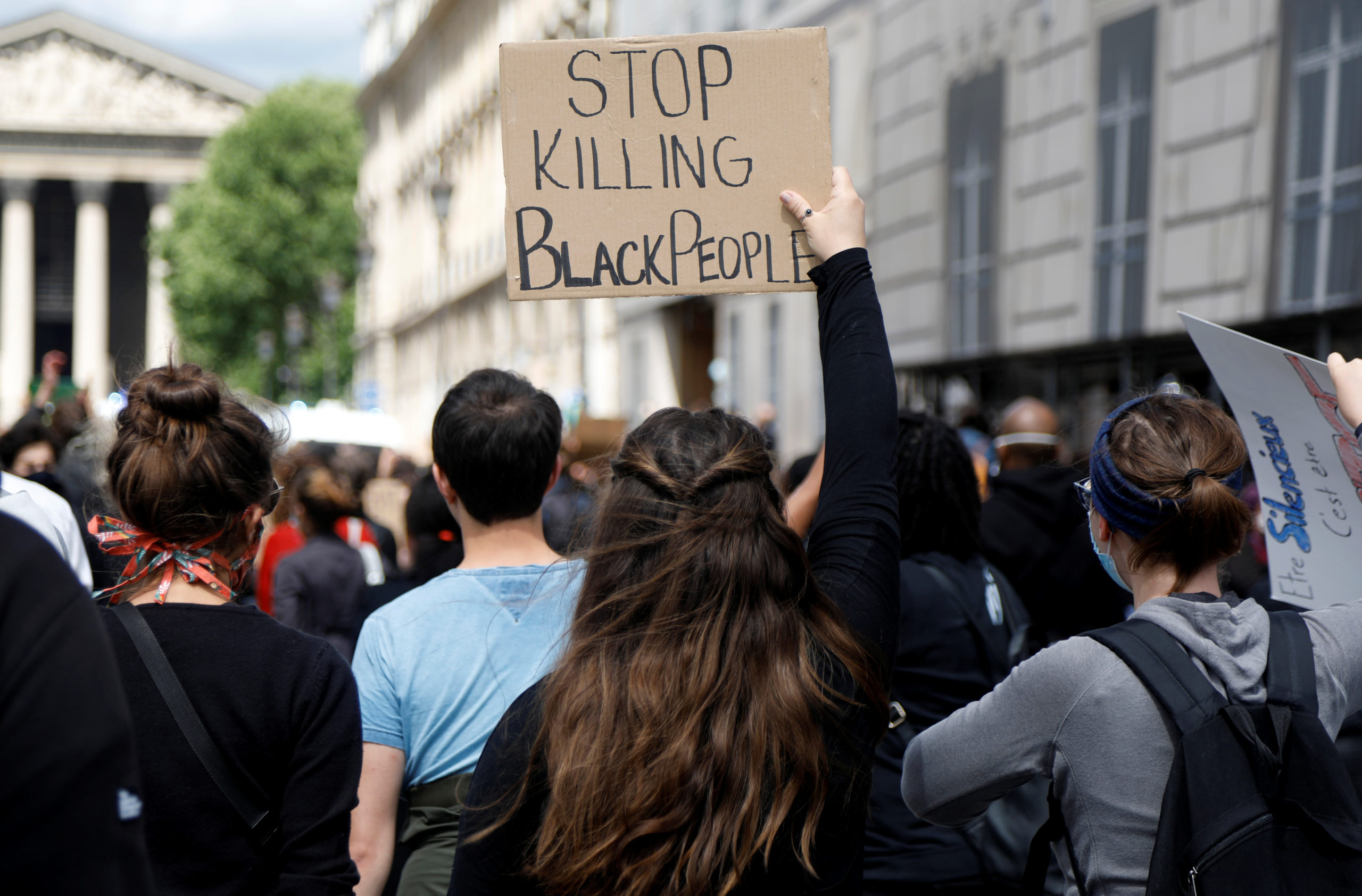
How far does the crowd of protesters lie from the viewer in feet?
5.16

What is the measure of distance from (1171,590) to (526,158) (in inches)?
48.7

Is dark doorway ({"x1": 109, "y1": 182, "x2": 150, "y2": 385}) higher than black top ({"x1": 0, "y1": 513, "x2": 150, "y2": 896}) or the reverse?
higher

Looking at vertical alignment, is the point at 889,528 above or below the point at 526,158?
below

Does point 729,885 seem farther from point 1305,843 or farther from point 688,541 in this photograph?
point 1305,843

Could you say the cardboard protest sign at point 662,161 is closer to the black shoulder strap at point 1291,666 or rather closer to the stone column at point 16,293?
the black shoulder strap at point 1291,666

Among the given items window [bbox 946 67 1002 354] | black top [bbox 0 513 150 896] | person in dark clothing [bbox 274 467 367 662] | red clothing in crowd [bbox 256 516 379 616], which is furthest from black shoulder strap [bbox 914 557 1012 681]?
window [bbox 946 67 1002 354]

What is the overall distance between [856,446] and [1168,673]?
1.71ft

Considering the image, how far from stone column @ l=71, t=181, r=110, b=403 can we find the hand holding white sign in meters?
67.0

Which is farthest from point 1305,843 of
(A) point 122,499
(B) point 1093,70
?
(B) point 1093,70

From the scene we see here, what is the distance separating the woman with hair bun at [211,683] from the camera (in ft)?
6.38

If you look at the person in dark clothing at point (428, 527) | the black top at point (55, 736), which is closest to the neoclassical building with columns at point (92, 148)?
the person in dark clothing at point (428, 527)

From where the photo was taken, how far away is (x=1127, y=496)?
200cm

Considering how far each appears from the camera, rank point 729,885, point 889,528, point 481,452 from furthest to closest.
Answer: point 481,452
point 889,528
point 729,885

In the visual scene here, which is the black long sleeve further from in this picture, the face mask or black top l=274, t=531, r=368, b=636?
black top l=274, t=531, r=368, b=636
